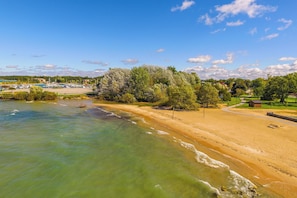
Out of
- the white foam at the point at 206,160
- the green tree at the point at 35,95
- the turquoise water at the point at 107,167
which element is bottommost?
the turquoise water at the point at 107,167

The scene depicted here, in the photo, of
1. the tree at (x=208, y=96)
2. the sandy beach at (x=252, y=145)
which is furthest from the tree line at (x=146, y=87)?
the sandy beach at (x=252, y=145)

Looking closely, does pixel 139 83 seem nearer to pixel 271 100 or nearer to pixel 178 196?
pixel 271 100

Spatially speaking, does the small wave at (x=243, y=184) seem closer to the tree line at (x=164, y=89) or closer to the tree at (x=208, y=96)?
the tree line at (x=164, y=89)

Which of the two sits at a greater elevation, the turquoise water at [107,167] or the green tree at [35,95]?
the green tree at [35,95]

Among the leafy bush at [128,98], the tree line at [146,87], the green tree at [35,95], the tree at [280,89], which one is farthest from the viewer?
the green tree at [35,95]

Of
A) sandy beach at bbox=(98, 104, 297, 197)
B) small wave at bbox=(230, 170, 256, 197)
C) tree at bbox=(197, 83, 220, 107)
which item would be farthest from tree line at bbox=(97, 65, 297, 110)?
small wave at bbox=(230, 170, 256, 197)

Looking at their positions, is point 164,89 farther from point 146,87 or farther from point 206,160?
point 206,160

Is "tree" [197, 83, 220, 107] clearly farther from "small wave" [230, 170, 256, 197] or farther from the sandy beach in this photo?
"small wave" [230, 170, 256, 197]
